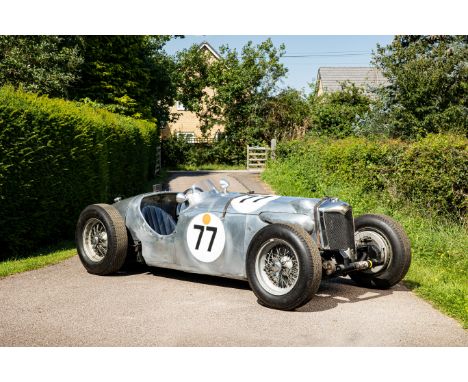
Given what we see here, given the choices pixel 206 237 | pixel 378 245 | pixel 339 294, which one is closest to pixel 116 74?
pixel 206 237

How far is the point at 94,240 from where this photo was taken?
851cm

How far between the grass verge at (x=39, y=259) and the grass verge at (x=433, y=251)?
556 centimetres

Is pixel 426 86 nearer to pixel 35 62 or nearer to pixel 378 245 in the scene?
pixel 35 62

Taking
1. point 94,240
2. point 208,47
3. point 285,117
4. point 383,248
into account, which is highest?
point 208,47

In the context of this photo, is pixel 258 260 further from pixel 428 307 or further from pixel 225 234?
pixel 428 307

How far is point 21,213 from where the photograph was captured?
9.62m

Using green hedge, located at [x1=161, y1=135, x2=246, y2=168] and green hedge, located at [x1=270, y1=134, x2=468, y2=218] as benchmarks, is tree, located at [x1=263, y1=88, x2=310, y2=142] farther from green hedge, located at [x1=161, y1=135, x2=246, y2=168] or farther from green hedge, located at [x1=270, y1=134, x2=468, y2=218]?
green hedge, located at [x1=270, y1=134, x2=468, y2=218]

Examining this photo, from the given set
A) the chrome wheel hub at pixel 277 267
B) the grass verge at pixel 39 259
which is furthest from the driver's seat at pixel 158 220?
the chrome wheel hub at pixel 277 267

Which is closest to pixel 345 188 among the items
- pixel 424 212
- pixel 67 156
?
pixel 424 212

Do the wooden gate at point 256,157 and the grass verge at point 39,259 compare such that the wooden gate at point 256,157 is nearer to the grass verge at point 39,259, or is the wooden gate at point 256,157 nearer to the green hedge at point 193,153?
the green hedge at point 193,153

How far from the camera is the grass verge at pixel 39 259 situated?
28.5 feet

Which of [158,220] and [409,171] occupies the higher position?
[409,171]

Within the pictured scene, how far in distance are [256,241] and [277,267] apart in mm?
380

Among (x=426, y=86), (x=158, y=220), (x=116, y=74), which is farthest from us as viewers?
(x=116, y=74)
